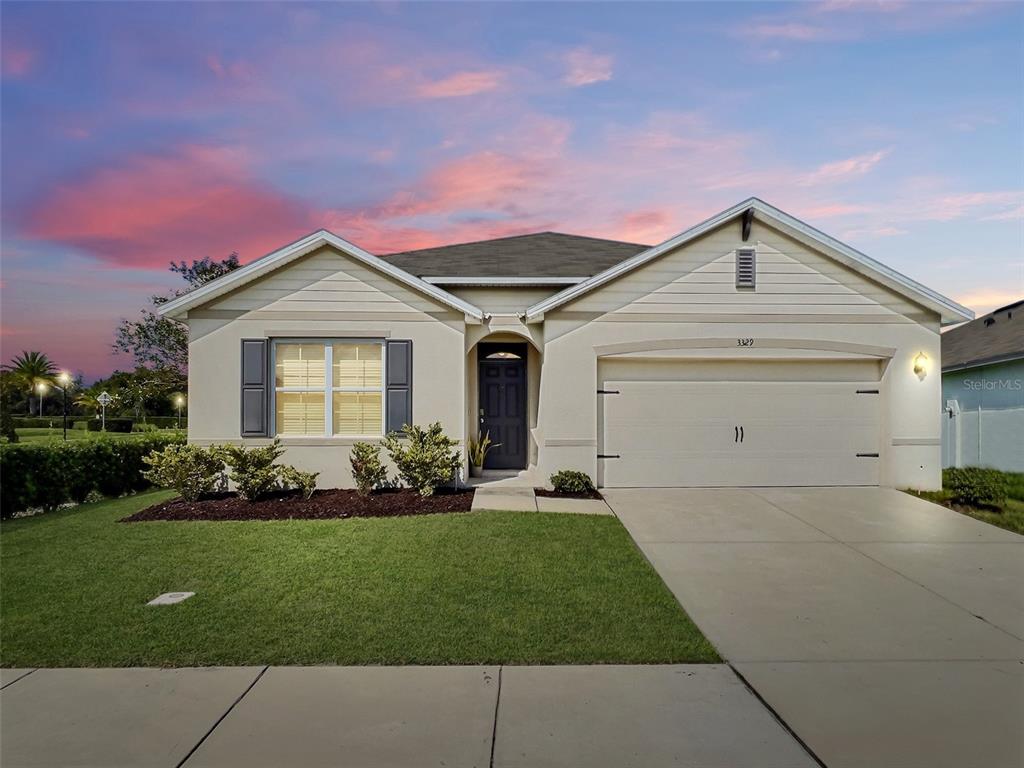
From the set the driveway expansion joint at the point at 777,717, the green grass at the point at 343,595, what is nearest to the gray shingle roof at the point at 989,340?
the green grass at the point at 343,595

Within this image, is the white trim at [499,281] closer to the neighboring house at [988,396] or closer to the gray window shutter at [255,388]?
the gray window shutter at [255,388]

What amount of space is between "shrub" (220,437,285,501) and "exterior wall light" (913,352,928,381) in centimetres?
1082

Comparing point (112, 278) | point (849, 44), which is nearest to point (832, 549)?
point (849, 44)

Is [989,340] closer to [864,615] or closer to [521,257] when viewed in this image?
[521,257]

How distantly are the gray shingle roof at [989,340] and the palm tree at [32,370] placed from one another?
51.7 metres

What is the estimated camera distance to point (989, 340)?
14703 millimetres

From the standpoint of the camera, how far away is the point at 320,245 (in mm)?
9648

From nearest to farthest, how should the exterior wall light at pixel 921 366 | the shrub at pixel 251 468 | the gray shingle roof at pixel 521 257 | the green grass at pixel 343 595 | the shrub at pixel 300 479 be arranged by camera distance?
1. the green grass at pixel 343 595
2. the shrub at pixel 251 468
3. the shrub at pixel 300 479
4. the exterior wall light at pixel 921 366
5. the gray shingle roof at pixel 521 257

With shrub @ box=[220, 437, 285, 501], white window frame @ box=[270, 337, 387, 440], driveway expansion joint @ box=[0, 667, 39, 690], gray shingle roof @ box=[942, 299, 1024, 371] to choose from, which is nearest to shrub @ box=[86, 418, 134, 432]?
white window frame @ box=[270, 337, 387, 440]

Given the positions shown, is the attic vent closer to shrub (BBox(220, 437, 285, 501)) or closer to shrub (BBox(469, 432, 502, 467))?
shrub (BBox(469, 432, 502, 467))

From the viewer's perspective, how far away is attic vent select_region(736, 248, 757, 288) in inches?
395

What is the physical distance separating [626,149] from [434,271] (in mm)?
4365

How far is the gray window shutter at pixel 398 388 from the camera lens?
9.66m

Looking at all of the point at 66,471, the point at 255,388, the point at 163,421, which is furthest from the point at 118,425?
the point at 255,388
